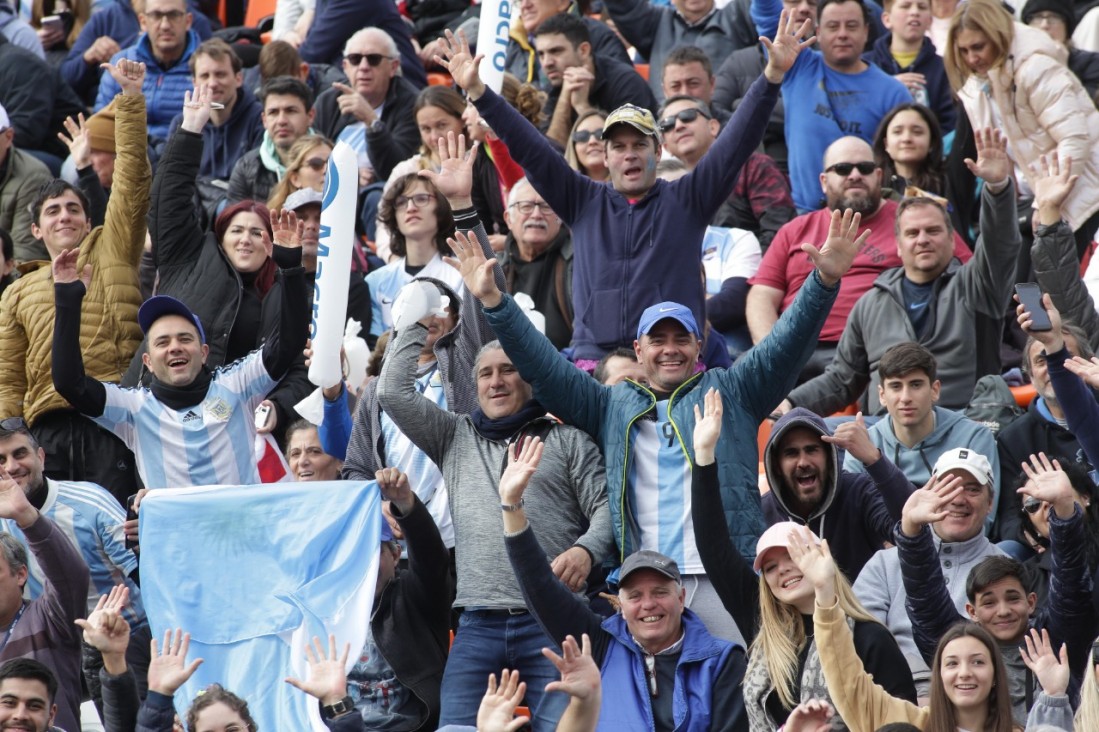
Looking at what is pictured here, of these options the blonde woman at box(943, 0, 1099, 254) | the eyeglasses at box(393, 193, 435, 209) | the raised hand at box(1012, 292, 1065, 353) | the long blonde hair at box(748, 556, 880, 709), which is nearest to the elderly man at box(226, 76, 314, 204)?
the eyeglasses at box(393, 193, 435, 209)

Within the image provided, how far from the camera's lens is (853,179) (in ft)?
33.1

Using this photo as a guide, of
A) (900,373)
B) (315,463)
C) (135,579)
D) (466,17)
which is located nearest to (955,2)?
(466,17)

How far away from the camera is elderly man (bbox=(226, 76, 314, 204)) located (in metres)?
11.3

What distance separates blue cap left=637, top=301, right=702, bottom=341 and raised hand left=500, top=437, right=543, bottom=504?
0.74m

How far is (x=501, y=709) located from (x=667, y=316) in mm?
1833

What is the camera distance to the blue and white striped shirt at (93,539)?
28.0 feet

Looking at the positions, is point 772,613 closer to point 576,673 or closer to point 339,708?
point 576,673

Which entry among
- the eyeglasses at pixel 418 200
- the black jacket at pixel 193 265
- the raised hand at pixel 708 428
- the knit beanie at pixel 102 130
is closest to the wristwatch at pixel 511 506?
the raised hand at pixel 708 428

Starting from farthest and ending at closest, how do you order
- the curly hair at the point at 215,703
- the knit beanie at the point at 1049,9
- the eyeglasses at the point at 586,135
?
the knit beanie at the point at 1049,9
the eyeglasses at the point at 586,135
the curly hair at the point at 215,703

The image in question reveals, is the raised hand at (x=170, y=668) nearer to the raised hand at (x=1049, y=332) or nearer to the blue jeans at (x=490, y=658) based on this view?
the blue jeans at (x=490, y=658)

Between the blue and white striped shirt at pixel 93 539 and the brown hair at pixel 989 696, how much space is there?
3.50 meters

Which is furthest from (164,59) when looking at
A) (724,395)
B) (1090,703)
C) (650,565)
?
(1090,703)

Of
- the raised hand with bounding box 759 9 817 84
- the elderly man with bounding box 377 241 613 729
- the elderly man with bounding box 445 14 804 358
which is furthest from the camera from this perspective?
the elderly man with bounding box 445 14 804 358

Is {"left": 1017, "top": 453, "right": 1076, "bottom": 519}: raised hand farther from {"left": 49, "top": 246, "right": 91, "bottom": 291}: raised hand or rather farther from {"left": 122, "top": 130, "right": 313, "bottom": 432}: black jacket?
{"left": 49, "top": 246, "right": 91, "bottom": 291}: raised hand
